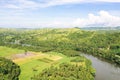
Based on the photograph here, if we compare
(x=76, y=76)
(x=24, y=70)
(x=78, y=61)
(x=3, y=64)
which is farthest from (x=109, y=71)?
(x=3, y=64)

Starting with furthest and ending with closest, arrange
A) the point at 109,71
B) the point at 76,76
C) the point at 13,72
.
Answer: the point at 109,71 → the point at 13,72 → the point at 76,76

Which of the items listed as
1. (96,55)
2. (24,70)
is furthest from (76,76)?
(96,55)

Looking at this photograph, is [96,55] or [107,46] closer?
[96,55]

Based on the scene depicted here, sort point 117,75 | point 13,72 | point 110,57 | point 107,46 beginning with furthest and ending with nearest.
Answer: point 107,46 < point 110,57 < point 117,75 < point 13,72

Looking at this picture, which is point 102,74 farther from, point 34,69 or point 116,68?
point 34,69

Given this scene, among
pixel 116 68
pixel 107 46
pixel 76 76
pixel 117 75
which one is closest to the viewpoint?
pixel 76 76

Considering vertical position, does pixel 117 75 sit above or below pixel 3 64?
below

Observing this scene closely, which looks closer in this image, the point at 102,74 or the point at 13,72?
the point at 13,72

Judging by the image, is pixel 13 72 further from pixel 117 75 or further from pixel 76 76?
pixel 117 75

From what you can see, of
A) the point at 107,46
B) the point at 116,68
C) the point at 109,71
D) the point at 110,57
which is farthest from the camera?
the point at 107,46
